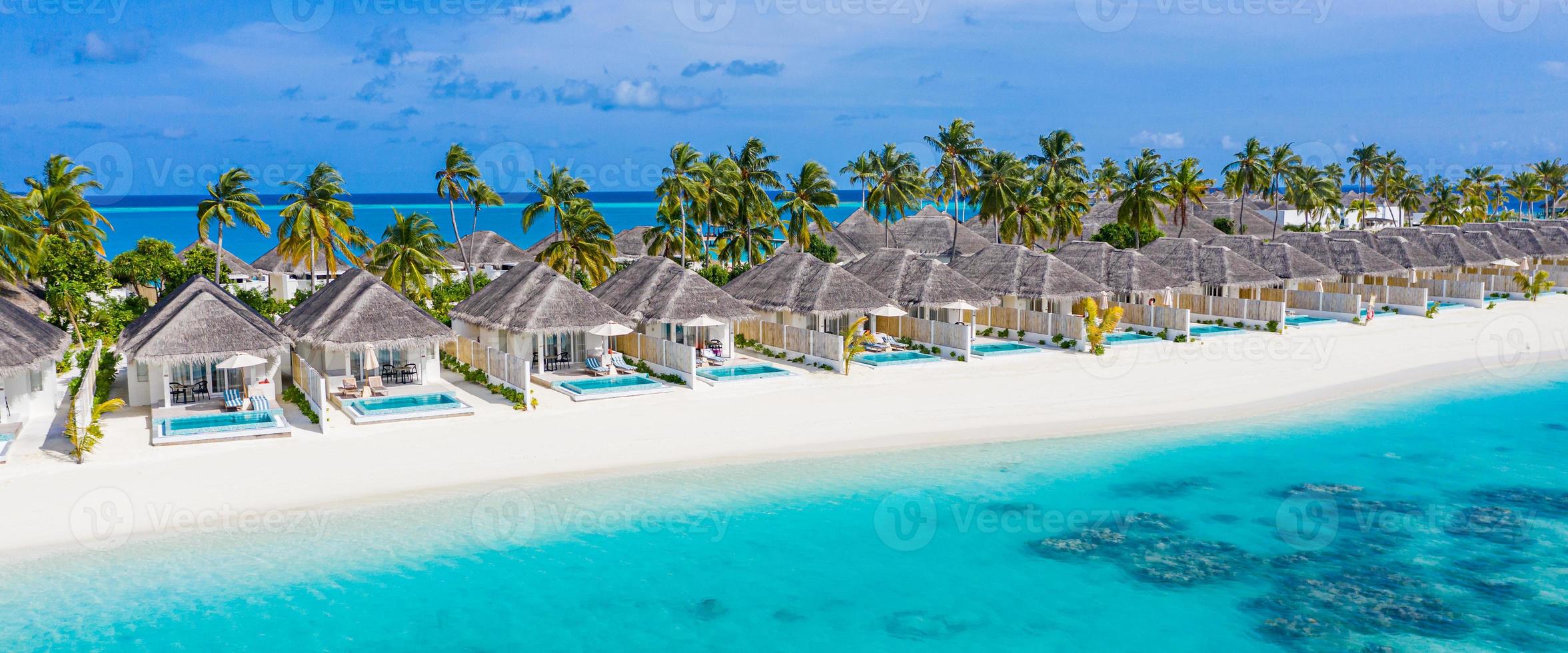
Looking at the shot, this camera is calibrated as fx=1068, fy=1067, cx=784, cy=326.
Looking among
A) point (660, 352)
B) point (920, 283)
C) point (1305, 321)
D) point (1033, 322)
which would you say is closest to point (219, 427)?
point (660, 352)

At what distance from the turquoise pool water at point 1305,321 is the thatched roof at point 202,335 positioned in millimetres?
31077

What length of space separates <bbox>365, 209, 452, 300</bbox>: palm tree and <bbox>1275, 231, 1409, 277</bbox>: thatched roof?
33661mm

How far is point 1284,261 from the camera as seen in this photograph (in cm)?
4094

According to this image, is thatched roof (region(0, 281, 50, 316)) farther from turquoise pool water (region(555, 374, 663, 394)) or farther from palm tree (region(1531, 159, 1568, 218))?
palm tree (region(1531, 159, 1568, 218))

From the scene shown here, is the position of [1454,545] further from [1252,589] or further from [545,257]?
[545,257]

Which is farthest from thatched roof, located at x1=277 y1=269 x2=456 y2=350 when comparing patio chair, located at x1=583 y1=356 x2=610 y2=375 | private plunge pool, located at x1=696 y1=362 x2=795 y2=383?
private plunge pool, located at x1=696 y1=362 x2=795 y2=383

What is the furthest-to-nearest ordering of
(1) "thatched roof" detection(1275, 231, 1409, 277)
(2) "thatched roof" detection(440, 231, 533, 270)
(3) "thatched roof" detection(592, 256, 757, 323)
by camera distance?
(2) "thatched roof" detection(440, 231, 533, 270)
(1) "thatched roof" detection(1275, 231, 1409, 277)
(3) "thatched roof" detection(592, 256, 757, 323)

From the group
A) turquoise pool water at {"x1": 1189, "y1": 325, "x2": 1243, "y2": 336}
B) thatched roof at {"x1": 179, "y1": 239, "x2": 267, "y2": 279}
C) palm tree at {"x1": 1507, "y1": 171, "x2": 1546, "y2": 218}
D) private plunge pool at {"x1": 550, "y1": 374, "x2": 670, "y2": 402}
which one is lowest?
private plunge pool at {"x1": 550, "y1": 374, "x2": 670, "y2": 402}

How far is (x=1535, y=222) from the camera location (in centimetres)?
6128

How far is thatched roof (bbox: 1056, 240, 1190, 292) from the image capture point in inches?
1403

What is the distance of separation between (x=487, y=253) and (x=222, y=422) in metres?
31.5

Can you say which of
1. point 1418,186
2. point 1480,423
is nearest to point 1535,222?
point 1418,186

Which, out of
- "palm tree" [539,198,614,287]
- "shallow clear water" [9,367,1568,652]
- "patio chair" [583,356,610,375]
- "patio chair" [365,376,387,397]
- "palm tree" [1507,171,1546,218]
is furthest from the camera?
"palm tree" [1507,171,1546,218]

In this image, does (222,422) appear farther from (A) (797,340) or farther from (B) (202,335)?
(A) (797,340)
